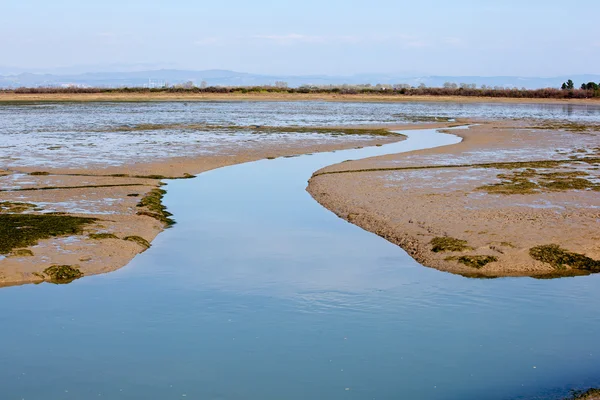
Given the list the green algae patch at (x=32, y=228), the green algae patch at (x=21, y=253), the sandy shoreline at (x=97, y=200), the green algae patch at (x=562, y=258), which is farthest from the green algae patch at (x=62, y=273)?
the green algae patch at (x=562, y=258)

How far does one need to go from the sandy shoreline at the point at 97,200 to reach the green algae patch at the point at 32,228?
166 mm

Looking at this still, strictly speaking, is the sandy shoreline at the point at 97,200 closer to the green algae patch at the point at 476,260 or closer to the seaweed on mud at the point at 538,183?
the green algae patch at the point at 476,260

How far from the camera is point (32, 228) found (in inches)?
472

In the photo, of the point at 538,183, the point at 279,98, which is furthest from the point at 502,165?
the point at 279,98

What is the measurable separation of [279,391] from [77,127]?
32.8 m

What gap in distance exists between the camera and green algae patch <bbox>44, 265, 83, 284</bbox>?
33.0 ft

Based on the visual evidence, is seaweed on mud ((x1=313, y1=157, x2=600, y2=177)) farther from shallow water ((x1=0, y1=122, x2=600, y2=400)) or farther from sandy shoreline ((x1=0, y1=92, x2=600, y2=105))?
sandy shoreline ((x1=0, y1=92, x2=600, y2=105))

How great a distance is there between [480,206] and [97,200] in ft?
27.0

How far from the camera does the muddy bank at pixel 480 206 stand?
36.0 feet

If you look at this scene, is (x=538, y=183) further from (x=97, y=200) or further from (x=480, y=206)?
(x=97, y=200)

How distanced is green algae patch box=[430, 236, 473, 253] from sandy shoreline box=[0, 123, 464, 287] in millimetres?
4943

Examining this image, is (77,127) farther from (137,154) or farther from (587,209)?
(587,209)

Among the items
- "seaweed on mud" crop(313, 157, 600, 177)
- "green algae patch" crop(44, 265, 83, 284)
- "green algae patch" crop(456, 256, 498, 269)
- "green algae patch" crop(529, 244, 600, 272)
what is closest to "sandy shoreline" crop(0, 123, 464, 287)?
"green algae patch" crop(44, 265, 83, 284)

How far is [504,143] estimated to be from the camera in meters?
28.8
